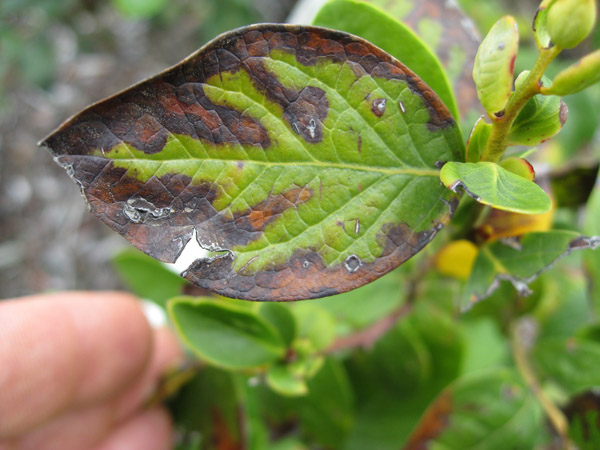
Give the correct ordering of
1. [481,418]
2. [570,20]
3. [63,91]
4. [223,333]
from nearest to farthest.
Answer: [570,20], [223,333], [481,418], [63,91]

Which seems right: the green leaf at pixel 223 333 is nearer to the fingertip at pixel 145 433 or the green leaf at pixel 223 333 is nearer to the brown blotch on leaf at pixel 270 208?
the brown blotch on leaf at pixel 270 208

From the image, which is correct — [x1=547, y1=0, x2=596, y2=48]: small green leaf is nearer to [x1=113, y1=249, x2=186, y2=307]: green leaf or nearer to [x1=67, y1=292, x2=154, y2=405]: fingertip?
[x1=113, y1=249, x2=186, y2=307]: green leaf

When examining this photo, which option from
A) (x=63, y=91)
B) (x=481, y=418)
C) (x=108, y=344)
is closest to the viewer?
(x=481, y=418)

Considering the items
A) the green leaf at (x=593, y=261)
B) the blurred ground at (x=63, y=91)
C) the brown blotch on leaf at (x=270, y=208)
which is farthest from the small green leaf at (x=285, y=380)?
the blurred ground at (x=63, y=91)

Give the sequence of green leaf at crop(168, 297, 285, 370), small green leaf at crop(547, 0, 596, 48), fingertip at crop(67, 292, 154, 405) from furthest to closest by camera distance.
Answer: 1. fingertip at crop(67, 292, 154, 405)
2. green leaf at crop(168, 297, 285, 370)
3. small green leaf at crop(547, 0, 596, 48)

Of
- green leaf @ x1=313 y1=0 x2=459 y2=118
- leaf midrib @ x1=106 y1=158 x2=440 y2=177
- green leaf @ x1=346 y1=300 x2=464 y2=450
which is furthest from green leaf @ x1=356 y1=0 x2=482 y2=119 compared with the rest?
green leaf @ x1=346 y1=300 x2=464 y2=450

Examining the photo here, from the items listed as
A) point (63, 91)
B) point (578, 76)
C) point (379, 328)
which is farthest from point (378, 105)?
point (63, 91)

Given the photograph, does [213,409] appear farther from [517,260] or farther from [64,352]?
[517,260]
